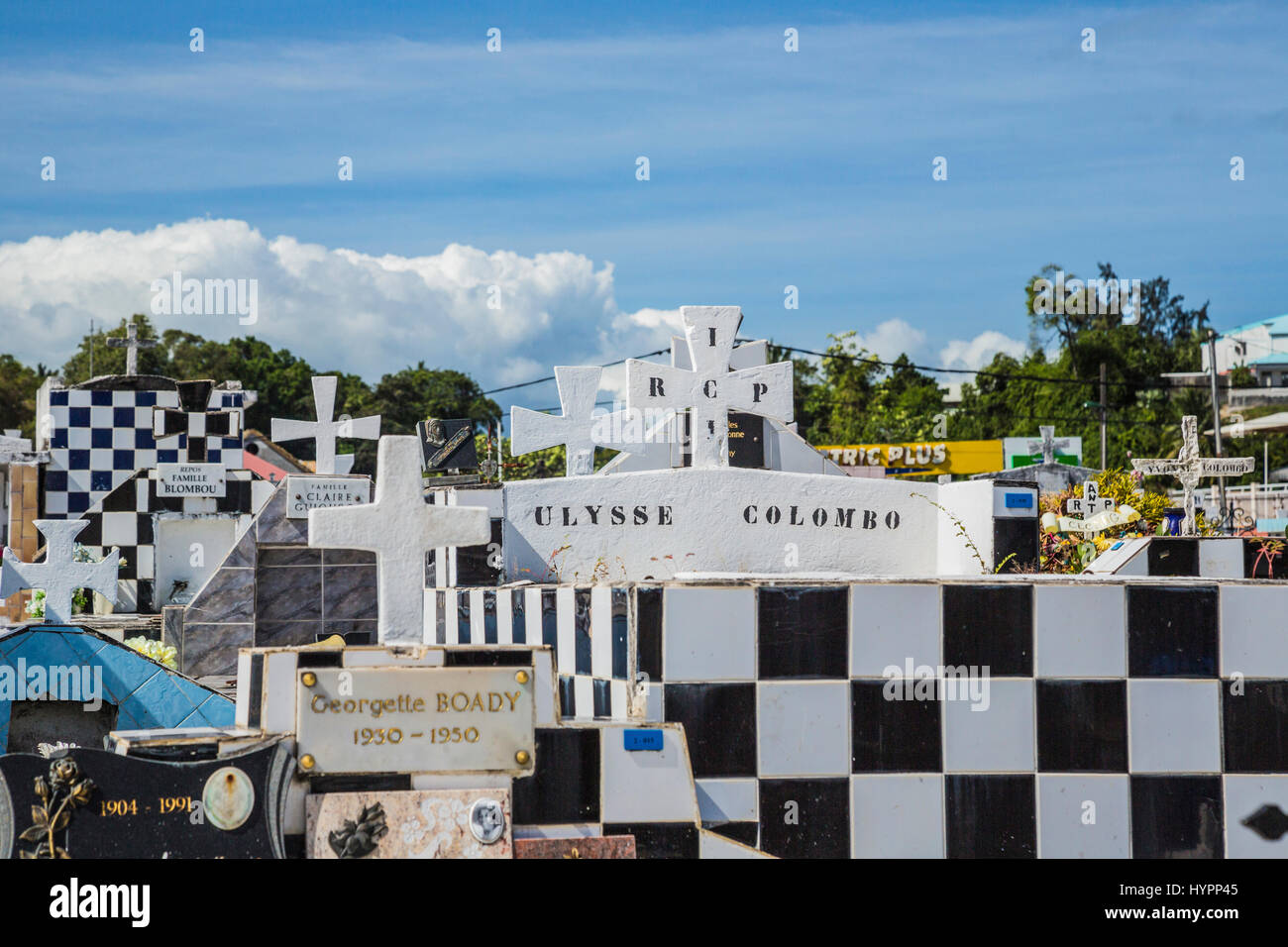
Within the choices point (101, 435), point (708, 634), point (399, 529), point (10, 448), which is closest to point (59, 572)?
point (399, 529)

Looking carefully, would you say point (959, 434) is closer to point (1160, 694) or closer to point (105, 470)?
point (105, 470)

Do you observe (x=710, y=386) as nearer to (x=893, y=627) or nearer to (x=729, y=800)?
(x=893, y=627)

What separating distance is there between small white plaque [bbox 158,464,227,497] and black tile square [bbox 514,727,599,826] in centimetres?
1205

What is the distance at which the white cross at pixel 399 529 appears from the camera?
16.5 feet

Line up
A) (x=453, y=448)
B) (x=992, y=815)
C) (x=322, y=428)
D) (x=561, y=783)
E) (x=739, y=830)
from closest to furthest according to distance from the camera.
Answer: (x=561, y=783)
(x=739, y=830)
(x=992, y=815)
(x=453, y=448)
(x=322, y=428)

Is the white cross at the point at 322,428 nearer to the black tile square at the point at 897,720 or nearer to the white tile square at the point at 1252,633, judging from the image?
the black tile square at the point at 897,720

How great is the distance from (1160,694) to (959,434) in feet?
186

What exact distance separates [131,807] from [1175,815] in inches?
151

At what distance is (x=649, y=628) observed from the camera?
4996mm

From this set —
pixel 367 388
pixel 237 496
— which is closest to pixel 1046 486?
pixel 237 496

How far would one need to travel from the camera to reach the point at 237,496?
1585 centimetres

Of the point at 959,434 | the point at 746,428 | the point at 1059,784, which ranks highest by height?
the point at 959,434

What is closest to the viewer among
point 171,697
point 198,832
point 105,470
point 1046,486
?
point 198,832

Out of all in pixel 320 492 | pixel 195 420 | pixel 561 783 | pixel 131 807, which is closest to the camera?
pixel 131 807
